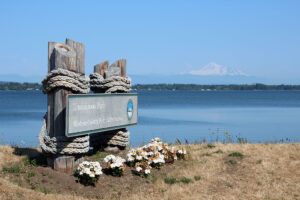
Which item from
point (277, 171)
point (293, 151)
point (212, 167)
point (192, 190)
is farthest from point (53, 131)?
point (293, 151)

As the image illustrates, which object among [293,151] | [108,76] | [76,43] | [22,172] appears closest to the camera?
[22,172]

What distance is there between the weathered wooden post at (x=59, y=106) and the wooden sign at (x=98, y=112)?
38cm

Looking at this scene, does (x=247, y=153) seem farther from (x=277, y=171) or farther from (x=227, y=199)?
(x=227, y=199)

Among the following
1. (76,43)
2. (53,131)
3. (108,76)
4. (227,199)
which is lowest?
(227,199)

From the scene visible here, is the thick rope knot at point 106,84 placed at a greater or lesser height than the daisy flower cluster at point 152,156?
greater

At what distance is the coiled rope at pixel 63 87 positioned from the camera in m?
9.47

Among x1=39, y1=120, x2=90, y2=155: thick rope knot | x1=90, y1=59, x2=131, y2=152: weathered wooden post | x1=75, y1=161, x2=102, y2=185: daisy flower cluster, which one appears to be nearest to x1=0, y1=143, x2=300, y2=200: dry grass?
x1=75, y1=161, x2=102, y2=185: daisy flower cluster

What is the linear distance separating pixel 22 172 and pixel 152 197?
3.19 metres

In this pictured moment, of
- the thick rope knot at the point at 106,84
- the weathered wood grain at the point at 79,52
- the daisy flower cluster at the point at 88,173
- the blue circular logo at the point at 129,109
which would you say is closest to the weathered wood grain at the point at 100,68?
the thick rope knot at the point at 106,84

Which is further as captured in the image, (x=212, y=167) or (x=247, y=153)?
(x=247, y=153)

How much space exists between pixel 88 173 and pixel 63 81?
2.34 metres

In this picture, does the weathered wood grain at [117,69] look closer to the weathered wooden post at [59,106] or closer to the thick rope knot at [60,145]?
the weathered wooden post at [59,106]

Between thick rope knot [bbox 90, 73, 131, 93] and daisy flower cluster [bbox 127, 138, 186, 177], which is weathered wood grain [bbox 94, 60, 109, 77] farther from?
daisy flower cluster [bbox 127, 138, 186, 177]

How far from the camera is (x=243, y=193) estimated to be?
9055 mm
